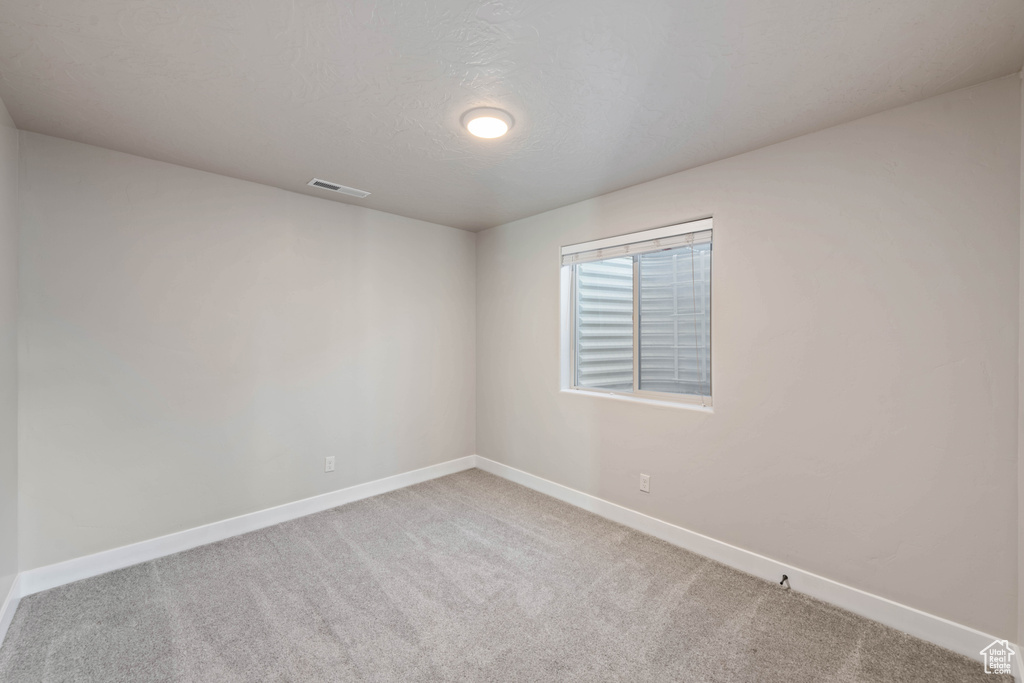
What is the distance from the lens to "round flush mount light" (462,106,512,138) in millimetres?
2035

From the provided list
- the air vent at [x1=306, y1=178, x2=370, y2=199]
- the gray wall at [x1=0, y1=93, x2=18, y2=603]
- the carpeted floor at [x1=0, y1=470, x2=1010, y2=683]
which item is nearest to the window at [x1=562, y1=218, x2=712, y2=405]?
the carpeted floor at [x1=0, y1=470, x2=1010, y2=683]

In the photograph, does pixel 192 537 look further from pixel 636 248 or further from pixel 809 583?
pixel 809 583

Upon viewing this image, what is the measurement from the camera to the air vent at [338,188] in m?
2.98

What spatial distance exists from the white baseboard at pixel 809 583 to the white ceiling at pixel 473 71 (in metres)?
2.32

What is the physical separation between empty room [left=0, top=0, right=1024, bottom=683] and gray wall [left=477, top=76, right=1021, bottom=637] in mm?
15

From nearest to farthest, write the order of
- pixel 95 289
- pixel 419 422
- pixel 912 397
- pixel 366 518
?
→ pixel 912 397 → pixel 95 289 → pixel 366 518 → pixel 419 422

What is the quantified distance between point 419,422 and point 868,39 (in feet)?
12.2

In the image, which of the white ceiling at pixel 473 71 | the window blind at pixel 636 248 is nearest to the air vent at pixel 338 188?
the white ceiling at pixel 473 71

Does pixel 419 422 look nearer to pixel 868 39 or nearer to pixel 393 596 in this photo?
pixel 393 596

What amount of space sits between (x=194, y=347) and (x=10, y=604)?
1.45 metres

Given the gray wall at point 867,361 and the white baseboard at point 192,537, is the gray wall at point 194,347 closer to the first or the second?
the white baseboard at point 192,537

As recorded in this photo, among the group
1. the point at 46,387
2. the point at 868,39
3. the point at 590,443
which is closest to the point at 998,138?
the point at 868,39

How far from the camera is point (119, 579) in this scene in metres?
2.38

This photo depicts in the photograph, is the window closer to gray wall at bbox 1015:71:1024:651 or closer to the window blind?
the window blind
